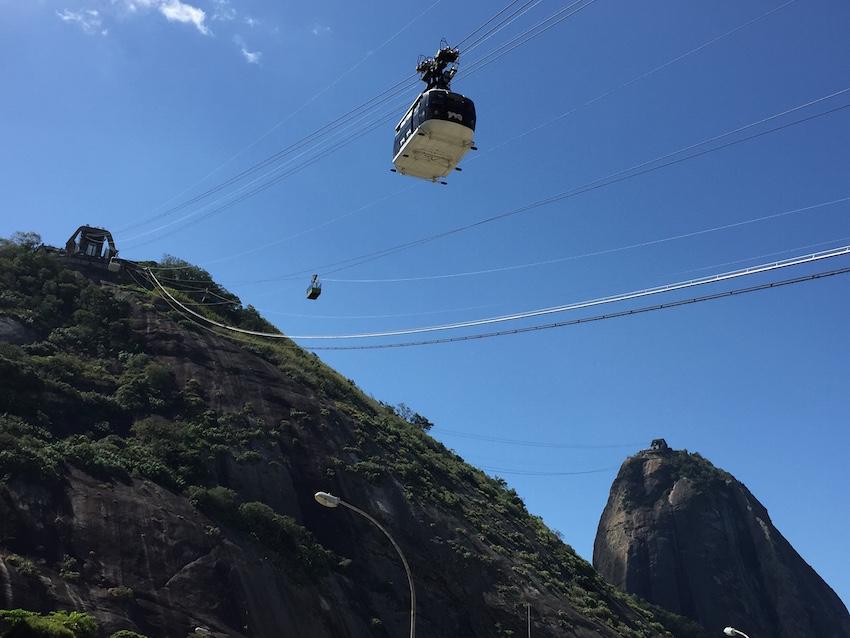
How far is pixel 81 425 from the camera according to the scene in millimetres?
53062

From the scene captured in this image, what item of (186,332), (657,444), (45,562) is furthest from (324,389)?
(657,444)

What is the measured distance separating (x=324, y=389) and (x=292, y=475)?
16555 millimetres

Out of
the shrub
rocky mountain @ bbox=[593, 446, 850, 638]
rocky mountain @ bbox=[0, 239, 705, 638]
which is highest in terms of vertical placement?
rocky mountain @ bbox=[593, 446, 850, 638]

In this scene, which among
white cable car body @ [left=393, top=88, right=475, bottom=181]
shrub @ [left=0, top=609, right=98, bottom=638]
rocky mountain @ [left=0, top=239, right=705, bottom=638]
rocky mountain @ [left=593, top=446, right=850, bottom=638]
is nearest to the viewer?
shrub @ [left=0, top=609, right=98, bottom=638]

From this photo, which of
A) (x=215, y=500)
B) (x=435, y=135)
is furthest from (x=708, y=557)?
(x=435, y=135)

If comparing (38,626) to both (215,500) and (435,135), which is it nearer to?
(435,135)

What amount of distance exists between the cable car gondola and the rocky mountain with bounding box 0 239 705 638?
19914mm

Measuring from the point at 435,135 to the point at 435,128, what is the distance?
1.00 feet

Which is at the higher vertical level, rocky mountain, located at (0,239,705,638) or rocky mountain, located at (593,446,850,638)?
rocky mountain, located at (593,446,850,638)

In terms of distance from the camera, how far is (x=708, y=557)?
453 feet

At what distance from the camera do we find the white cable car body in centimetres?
3278

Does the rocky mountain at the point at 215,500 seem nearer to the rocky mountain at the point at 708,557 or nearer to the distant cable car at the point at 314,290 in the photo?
the distant cable car at the point at 314,290

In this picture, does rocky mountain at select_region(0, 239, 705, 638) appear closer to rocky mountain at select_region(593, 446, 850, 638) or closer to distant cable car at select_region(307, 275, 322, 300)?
distant cable car at select_region(307, 275, 322, 300)

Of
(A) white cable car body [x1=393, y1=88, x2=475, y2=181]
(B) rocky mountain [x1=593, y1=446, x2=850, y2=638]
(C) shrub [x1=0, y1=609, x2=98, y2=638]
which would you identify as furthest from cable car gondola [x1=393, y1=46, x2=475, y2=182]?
(B) rocky mountain [x1=593, y1=446, x2=850, y2=638]
